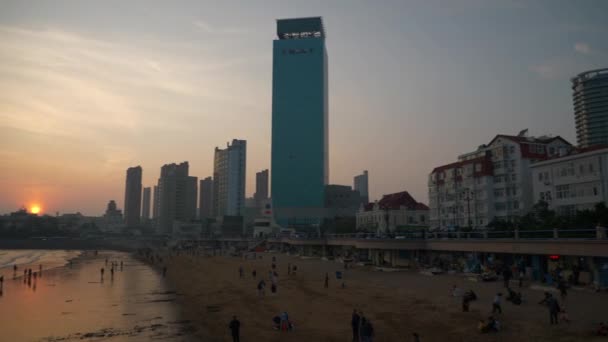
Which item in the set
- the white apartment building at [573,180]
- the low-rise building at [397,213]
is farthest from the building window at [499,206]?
the low-rise building at [397,213]

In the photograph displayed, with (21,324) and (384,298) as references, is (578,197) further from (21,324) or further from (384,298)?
(21,324)

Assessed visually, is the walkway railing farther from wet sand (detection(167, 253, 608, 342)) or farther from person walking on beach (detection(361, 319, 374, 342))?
person walking on beach (detection(361, 319, 374, 342))

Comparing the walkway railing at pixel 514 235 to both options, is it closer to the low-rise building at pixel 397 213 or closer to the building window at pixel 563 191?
the building window at pixel 563 191

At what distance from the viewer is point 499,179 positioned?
264 ft

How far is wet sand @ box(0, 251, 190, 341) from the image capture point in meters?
28.5

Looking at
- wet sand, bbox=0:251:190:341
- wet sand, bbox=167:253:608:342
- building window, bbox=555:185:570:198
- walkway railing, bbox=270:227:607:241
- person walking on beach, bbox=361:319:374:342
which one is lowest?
wet sand, bbox=0:251:190:341

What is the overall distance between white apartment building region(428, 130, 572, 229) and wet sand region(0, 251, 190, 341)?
51360 millimetres

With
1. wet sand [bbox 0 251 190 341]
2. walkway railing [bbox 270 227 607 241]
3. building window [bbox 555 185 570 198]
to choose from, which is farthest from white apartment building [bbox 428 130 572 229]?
wet sand [bbox 0 251 190 341]

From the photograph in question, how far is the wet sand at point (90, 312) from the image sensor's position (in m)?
28.5

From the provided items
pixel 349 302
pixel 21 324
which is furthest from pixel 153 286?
pixel 349 302

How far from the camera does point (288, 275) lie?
5916cm

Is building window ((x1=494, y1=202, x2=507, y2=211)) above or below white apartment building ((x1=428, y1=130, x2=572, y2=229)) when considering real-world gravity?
below

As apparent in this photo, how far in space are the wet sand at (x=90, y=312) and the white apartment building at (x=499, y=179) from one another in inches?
2022

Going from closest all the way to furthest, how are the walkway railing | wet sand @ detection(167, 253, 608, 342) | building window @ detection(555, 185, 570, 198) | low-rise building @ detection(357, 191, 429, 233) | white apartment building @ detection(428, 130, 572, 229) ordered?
1. wet sand @ detection(167, 253, 608, 342)
2. the walkway railing
3. building window @ detection(555, 185, 570, 198)
4. white apartment building @ detection(428, 130, 572, 229)
5. low-rise building @ detection(357, 191, 429, 233)
